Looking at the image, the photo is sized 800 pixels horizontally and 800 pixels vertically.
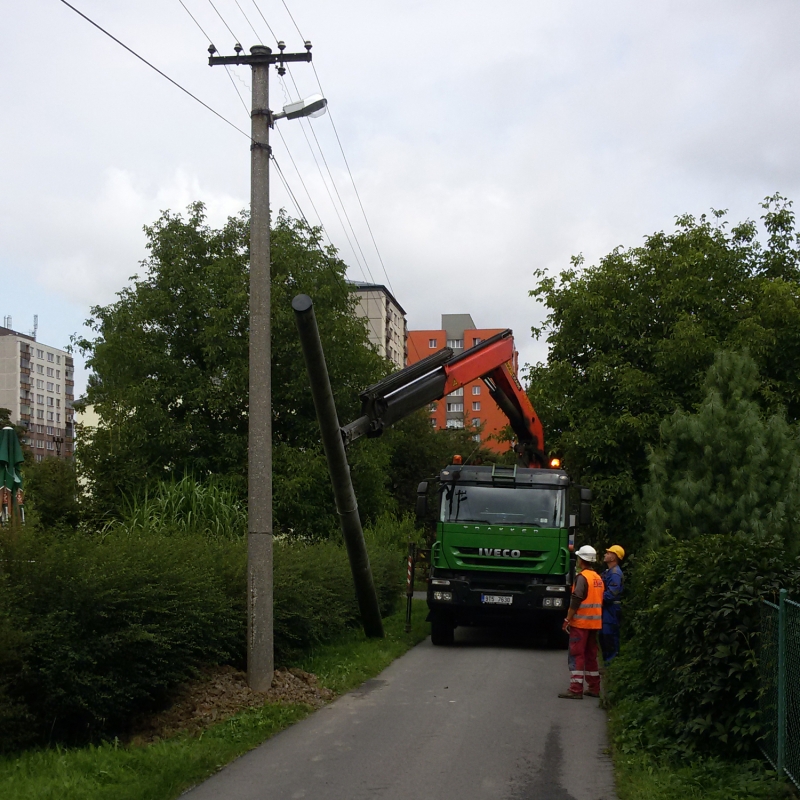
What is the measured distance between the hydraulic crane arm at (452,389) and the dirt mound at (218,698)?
370 centimetres

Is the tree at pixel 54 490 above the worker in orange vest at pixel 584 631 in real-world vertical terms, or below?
above

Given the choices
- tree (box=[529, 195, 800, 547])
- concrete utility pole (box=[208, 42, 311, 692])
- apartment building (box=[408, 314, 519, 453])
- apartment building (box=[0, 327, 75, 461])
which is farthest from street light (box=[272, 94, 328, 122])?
apartment building (box=[0, 327, 75, 461])

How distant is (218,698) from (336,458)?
360 centimetres

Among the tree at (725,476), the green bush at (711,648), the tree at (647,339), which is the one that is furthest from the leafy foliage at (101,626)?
the tree at (647,339)

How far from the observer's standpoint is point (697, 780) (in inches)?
286

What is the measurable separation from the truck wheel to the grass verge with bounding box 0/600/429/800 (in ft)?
22.7

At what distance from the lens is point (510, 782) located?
25.9 ft

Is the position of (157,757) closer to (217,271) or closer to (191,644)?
(191,644)

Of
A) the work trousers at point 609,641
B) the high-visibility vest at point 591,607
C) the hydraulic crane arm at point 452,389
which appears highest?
the hydraulic crane arm at point 452,389

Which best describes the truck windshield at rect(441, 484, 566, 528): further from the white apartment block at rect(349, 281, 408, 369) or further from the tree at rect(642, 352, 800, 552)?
the white apartment block at rect(349, 281, 408, 369)

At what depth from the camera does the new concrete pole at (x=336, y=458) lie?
434 inches

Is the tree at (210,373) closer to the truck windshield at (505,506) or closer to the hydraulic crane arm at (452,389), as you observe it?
the hydraulic crane arm at (452,389)

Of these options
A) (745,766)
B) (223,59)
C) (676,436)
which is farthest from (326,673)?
(676,436)

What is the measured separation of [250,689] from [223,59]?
7.20 metres
